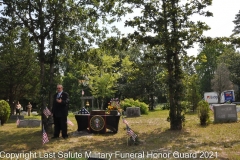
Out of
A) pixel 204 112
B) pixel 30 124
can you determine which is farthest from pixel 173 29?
pixel 30 124

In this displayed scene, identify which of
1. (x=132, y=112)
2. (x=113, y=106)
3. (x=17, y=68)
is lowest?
(x=132, y=112)

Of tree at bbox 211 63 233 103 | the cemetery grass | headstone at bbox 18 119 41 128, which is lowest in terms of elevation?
the cemetery grass

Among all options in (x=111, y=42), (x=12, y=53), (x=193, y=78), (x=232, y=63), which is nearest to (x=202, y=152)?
(x=193, y=78)

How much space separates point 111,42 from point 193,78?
13.2 ft

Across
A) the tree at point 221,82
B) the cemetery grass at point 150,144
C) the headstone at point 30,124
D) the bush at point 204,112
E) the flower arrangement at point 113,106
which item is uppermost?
the tree at point 221,82

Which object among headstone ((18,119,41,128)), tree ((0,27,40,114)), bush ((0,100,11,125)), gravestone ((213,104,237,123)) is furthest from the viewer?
tree ((0,27,40,114))

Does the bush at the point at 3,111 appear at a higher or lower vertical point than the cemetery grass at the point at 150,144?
higher

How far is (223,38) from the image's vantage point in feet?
36.1

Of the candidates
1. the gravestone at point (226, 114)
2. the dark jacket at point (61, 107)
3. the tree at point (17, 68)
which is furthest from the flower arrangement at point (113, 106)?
the tree at point (17, 68)

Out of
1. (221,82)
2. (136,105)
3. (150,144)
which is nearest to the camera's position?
(150,144)

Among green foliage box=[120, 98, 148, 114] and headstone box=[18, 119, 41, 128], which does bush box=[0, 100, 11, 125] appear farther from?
green foliage box=[120, 98, 148, 114]

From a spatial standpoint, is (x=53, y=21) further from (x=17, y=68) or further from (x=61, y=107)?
(x=17, y=68)

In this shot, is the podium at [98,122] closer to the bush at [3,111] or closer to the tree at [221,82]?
the bush at [3,111]

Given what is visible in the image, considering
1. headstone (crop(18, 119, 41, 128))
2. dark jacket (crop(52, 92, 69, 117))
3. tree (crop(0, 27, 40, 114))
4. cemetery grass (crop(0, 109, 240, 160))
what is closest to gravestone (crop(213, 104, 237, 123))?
cemetery grass (crop(0, 109, 240, 160))
